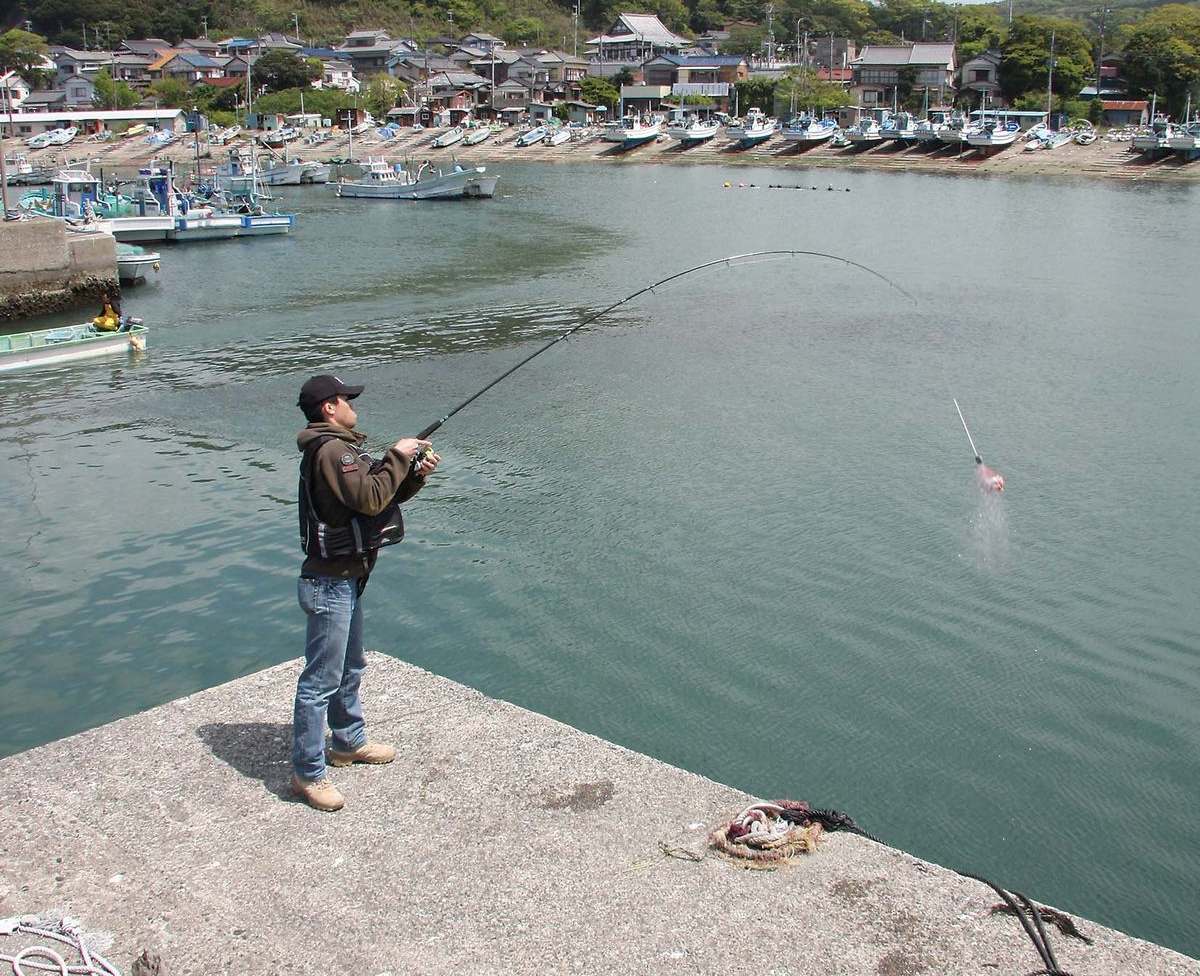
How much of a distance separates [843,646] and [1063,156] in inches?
2392

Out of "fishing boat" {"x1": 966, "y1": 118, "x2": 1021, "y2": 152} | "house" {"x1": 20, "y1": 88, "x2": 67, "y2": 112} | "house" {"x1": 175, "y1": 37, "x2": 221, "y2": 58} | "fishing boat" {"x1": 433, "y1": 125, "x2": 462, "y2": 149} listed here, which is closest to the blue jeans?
"fishing boat" {"x1": 966, "y1": 118, "x2": 1021, "y2": 152}

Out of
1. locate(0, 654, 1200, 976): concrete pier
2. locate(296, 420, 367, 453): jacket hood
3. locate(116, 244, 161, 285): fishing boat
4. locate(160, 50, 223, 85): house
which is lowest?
locate(0, 654, 1200, 976): concrete pier

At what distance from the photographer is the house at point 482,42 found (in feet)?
376

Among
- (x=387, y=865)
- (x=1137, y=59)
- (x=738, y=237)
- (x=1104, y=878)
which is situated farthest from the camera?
(x=1137, y=59)

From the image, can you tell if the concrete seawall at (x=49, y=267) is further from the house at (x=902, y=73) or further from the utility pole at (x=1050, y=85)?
the house at (x=902, y=73)

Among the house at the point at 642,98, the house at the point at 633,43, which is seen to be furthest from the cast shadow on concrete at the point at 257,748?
the house at the point at 633,43

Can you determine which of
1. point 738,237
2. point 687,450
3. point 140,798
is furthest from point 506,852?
point 738,237

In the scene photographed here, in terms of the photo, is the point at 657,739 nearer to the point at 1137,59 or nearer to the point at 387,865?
the point at 387,865

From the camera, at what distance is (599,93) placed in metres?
94.7

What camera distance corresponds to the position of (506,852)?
4.23 m

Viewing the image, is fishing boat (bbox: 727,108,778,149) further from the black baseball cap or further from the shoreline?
the black baseball cap

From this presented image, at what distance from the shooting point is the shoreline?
58.1m

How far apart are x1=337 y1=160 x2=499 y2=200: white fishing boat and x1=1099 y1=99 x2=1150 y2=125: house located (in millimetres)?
46432

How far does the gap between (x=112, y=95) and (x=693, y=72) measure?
159 ft
